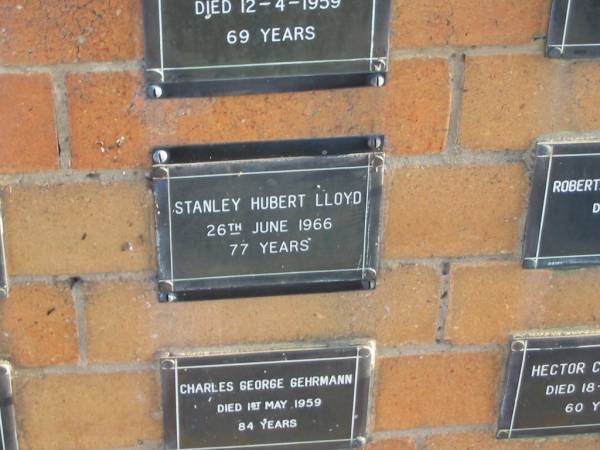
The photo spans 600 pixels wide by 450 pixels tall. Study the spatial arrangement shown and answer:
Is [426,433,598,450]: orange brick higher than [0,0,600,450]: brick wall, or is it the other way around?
[0,0,600,450]: brick wall

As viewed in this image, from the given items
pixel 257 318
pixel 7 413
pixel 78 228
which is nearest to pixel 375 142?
pixel 257 318

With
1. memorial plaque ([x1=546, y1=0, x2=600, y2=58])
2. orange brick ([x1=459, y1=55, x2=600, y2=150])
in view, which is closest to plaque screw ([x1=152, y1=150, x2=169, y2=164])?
orange brick ([x1=459, y1=55, x2=600, y2=150])

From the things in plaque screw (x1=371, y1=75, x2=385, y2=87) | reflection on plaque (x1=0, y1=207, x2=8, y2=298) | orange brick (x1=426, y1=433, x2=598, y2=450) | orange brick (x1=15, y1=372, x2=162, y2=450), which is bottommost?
orange brick (x1=426, y1=433, x2=598, y2=450)

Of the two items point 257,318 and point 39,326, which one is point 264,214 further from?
point 39,326

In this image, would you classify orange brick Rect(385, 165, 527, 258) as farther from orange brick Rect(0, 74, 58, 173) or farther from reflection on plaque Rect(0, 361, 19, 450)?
reflection on plaque Rect(0, 361, 19, 450)

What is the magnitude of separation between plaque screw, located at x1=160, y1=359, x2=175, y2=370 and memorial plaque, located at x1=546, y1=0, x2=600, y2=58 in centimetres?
63

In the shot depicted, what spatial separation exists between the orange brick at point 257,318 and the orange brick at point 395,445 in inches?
6.7

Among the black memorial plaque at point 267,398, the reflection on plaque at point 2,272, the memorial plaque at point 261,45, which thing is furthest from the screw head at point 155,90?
the black memorial plaque at point 267,398

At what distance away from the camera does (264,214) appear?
1042mm

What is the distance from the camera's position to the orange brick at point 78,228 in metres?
Answer: 1.02

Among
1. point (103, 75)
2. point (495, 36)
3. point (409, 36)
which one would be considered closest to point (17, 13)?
point (103, 75)

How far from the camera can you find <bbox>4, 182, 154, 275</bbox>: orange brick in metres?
1.02

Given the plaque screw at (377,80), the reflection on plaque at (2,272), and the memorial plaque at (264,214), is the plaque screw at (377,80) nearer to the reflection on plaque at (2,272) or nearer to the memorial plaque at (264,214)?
the memorial plaque at (264,214)

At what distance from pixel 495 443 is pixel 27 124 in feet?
2.67
